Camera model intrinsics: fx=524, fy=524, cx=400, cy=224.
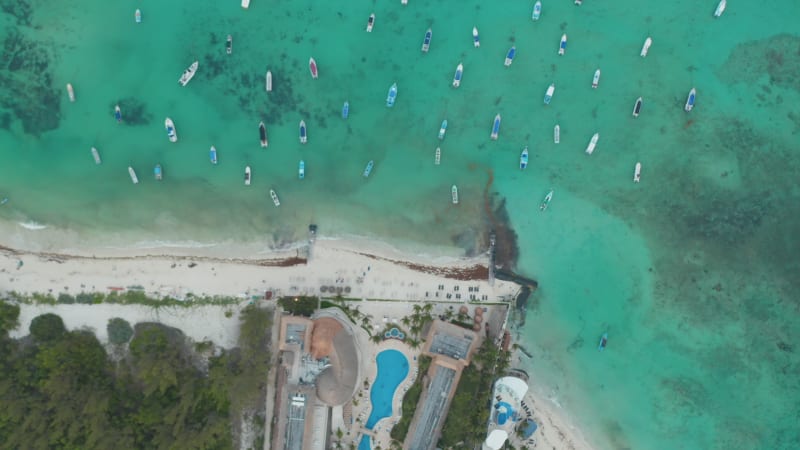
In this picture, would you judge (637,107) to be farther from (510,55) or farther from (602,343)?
(602,343)

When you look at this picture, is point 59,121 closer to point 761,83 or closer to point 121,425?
point 121,425

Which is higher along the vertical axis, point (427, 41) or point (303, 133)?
point (427, 41)

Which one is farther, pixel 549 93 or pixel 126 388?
pixel 549 93

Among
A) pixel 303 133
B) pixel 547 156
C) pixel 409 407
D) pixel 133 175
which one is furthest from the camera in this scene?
pixel 547 156

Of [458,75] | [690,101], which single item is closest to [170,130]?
[458,75]

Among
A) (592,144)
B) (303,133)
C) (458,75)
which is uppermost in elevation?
(458,75)

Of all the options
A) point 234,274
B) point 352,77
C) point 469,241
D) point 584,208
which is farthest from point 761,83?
point 234,274

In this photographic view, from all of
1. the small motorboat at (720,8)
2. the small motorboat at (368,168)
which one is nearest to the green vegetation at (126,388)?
the small motorboat at (368,168)
